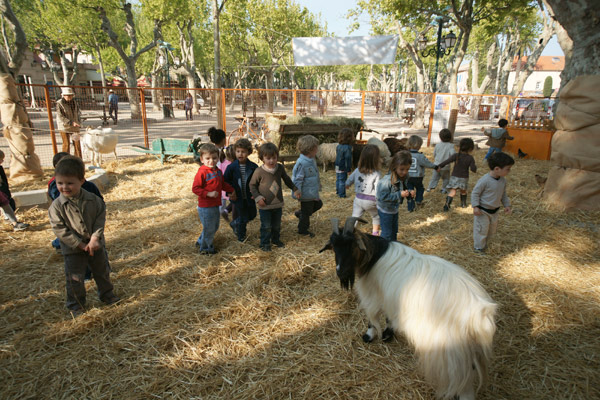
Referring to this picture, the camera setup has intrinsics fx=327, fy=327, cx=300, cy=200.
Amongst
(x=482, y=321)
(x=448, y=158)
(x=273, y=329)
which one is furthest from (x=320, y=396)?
(x=448, y=158)

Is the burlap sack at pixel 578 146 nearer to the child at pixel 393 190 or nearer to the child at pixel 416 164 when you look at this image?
the child at pixel 416 164

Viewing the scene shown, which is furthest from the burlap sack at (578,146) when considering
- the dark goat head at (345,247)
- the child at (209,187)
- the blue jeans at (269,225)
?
the child at (209,187)

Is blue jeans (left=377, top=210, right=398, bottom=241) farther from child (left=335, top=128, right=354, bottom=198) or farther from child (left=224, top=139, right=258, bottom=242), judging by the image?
child (left=335, top=128, right=354, bottom=198)

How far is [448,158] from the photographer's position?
646cm

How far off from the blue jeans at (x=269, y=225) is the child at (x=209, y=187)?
0.55m

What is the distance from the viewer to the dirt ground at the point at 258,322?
8.56ft

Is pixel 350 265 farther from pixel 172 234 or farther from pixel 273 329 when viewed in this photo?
pixel 172 234

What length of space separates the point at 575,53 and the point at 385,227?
5889mm

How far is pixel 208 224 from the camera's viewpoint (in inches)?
181

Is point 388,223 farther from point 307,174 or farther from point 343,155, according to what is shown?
point 343,155

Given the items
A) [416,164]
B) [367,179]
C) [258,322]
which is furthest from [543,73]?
[258,322]

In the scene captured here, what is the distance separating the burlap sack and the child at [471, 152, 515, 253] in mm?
2861

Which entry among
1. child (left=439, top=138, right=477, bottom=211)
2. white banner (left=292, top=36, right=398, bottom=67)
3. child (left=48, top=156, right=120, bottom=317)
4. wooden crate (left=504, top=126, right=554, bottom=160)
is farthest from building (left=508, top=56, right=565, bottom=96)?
child (left=48, top=156, right=120, bottom=317)

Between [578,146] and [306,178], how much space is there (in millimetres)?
5058
